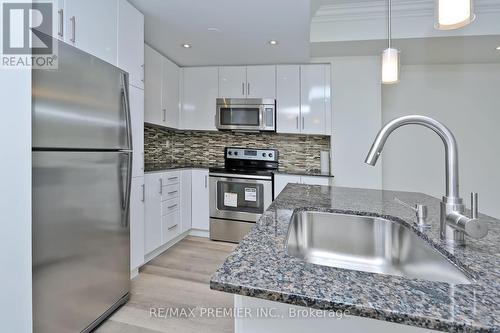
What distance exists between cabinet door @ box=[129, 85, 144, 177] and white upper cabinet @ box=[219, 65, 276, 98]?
1.52m

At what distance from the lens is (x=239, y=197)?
3283 mm

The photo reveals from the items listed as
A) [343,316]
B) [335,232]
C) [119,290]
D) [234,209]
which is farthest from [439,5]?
[234,209]

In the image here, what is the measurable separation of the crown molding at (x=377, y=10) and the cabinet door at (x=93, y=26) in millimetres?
1962

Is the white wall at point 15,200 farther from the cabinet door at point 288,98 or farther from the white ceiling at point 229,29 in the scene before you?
the cabinet door at point 288,98

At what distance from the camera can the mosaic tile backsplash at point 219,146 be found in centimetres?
361

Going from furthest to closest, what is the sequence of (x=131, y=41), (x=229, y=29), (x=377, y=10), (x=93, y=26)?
(x=377, y=10)
(x=229, y=29)
(x=131, y=41)
(x=93, y=26)

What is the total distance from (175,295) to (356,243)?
1.64 metres

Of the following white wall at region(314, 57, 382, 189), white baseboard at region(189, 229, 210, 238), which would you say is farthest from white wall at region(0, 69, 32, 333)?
white wall at region(314, 57, 382, 189)

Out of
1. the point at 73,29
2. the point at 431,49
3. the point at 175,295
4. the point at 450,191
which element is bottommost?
the point at 175,295

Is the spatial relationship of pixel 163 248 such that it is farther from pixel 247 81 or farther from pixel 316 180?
pixel 247 81

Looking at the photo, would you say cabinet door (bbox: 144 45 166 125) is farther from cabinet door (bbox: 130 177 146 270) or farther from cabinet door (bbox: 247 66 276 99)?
cabinet door (bbox: 247 66 276 99)

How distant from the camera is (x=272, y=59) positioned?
331cm

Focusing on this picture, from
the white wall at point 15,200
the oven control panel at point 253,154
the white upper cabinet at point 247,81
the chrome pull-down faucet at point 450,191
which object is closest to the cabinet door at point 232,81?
the white upper cabinet at point 247,81

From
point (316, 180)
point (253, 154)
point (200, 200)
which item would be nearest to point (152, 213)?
point (200, 200)
